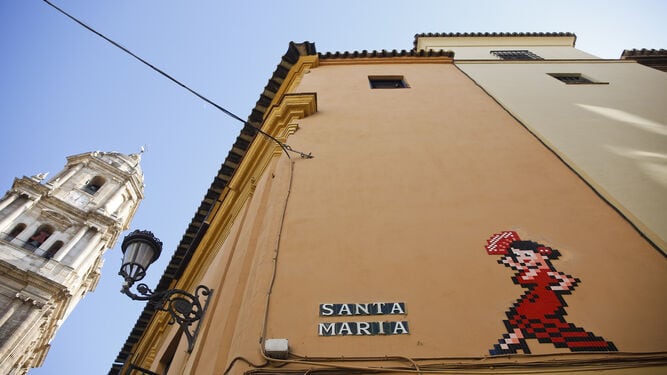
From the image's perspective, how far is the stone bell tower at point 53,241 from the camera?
2628 cm

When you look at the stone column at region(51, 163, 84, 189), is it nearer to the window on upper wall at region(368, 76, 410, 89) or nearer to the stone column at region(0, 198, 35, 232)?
the stone column at region(0, 198, 35, 232)

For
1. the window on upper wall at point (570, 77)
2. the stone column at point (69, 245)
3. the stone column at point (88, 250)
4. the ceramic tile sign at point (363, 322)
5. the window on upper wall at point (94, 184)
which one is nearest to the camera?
the ceramic tile sign at point (363, 322)

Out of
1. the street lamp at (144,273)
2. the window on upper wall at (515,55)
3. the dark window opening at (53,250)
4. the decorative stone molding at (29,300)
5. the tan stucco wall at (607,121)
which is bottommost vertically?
the street lamp at (144,273)

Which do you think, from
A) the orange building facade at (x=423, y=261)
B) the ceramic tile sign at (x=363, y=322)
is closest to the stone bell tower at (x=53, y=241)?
the orange building facade at (x=423, y=261)

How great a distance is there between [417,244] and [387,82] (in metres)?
5.67

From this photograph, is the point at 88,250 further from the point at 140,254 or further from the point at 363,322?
the point at 363,322

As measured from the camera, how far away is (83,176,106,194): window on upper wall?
36562mm

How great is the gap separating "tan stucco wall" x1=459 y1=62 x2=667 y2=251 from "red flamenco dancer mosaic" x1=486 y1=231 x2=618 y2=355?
1428 millimetres

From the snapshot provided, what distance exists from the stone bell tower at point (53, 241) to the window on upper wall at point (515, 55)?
30.9 m

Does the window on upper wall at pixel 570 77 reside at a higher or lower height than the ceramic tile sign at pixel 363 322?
higher

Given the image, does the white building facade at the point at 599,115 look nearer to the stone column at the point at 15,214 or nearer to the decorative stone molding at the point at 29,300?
the decorative stone molding at the point at 29,300

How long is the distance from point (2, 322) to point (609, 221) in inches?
1278

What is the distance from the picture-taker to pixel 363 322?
3459 millimetres

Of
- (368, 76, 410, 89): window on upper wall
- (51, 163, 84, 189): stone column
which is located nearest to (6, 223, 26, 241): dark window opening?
(51, 163, 84, 189): stone column
